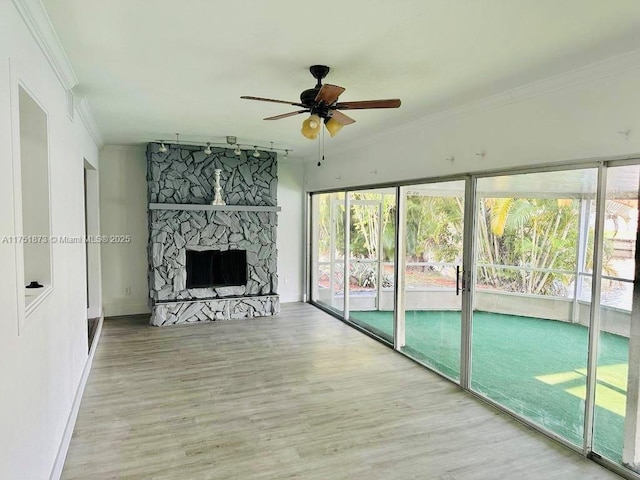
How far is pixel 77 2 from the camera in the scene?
7.07 feet

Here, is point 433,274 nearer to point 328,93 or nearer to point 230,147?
point 328,93

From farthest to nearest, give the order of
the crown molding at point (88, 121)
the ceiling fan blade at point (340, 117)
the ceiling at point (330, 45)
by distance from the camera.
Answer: the crown molding at point (88, 121) < the ceiling fan blade at point (340, 117) < the ceiling at point (330, 45)

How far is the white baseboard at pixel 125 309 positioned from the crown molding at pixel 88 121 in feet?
8.53

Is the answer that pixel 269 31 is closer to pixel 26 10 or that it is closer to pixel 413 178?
pixel 26 10

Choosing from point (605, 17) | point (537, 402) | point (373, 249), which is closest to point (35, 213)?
point (605, 17)

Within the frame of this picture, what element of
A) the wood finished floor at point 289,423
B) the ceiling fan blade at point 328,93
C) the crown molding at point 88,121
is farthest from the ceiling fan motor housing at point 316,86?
the wood finished floor at point 289,423

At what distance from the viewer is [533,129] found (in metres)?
3.27

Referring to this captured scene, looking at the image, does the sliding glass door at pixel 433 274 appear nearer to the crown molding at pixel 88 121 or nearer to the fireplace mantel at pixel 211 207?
the fireplace mantel at pixel 211 207

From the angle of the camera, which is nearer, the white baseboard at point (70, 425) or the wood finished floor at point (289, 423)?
the white baseboard at point (70, 425)

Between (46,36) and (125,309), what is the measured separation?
208 inches

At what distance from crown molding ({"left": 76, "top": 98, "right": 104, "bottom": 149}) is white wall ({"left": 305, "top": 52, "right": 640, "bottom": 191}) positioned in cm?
331

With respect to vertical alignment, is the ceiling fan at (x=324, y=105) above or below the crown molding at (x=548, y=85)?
below

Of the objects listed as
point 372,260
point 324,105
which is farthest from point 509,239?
point 372,260

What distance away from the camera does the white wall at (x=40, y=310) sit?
1.73m
